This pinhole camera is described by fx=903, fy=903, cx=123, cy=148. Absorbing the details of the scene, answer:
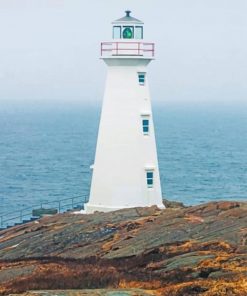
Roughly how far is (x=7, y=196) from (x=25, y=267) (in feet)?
187

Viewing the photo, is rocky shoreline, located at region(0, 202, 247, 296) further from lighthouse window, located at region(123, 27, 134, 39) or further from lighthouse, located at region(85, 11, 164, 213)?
lighthouse window, located at region(123, 27, 134, 39)

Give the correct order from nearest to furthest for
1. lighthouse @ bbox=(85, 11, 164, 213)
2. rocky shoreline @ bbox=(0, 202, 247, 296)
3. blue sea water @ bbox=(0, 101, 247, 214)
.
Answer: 1. rocky shoreline @ bbox=(0, 202, 247, 296)
2. lighthouse @ bbox=(85, 11, 164, 213)
3. blue sea water @ bbox=(0, 101, 247, 214)

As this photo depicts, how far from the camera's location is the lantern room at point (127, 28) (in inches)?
1442

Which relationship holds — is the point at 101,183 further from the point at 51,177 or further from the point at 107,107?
the point at 51,177

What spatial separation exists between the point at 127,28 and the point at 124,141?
4.70m

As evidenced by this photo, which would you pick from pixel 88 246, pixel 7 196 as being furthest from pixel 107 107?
pixel 7 196

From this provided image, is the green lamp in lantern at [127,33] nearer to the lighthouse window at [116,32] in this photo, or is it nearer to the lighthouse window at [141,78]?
the lighthouse window at [116,32]

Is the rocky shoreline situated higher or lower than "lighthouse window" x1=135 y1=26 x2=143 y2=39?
lower

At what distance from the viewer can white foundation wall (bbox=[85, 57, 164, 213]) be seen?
3588 centimetres

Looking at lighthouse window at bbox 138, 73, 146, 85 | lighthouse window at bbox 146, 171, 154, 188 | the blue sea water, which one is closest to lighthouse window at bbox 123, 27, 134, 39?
lighthouse window at bbox 138, 73, 146, 85

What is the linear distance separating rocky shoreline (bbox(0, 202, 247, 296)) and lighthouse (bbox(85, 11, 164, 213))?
2.57 m

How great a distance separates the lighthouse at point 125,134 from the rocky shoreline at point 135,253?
2.57 meters

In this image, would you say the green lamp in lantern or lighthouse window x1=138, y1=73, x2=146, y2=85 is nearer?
lighthouse window x1=138, y1=73, x2=146, y2=85

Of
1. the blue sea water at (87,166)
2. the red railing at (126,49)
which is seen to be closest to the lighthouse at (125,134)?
the red railing at (126,49)
